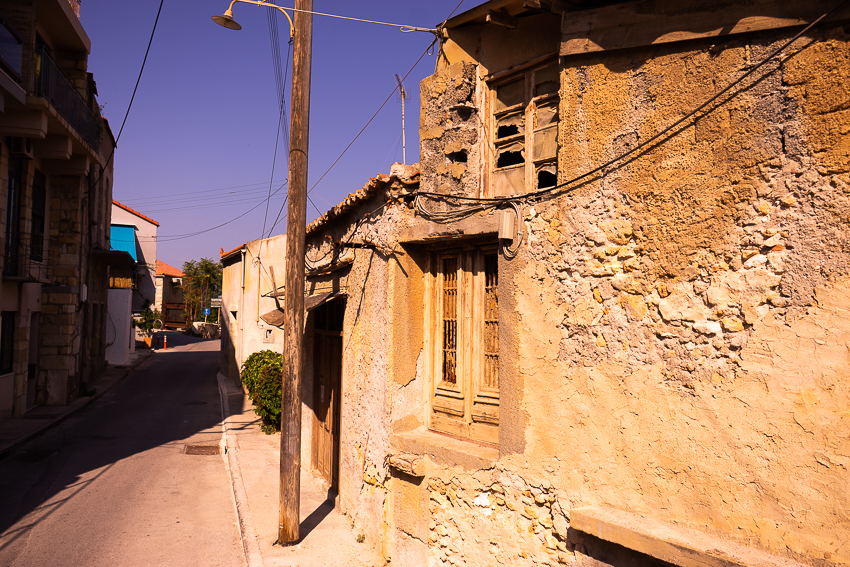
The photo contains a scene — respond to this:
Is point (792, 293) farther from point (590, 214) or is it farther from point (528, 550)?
point (528, 550)

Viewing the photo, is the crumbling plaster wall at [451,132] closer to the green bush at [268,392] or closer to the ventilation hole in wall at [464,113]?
the ventilation hole in wall at [464,113]

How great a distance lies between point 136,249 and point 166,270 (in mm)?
26574

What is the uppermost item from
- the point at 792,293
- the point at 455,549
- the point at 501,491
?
the point at 792,293

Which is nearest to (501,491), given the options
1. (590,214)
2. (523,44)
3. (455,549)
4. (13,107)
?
(455,549)

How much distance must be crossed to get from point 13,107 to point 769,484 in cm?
1549

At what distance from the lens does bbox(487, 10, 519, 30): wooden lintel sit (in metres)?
5.03

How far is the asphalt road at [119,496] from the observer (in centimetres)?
676

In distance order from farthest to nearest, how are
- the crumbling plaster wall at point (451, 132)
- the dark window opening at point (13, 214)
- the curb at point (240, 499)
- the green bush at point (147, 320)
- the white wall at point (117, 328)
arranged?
the green bush at point (147, 320) → the white wall at point (117, 328) → the dark window opening at point (13, 214) → the curb at point (240, 499) → the crumbling plaster wall at point (451, 132)

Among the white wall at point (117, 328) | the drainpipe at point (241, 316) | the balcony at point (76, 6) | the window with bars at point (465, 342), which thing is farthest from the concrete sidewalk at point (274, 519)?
the white wall at point (117, 328)

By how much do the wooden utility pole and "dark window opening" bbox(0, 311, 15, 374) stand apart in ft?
35.5

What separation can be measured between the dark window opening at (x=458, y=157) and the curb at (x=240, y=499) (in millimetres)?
4786

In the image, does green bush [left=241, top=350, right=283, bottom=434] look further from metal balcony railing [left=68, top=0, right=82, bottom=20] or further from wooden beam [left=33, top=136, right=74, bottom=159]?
metal balcony railing [left=68, top=0, right=82, bottom=20]

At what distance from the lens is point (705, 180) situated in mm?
3750

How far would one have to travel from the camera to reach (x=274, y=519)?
7855 mm
